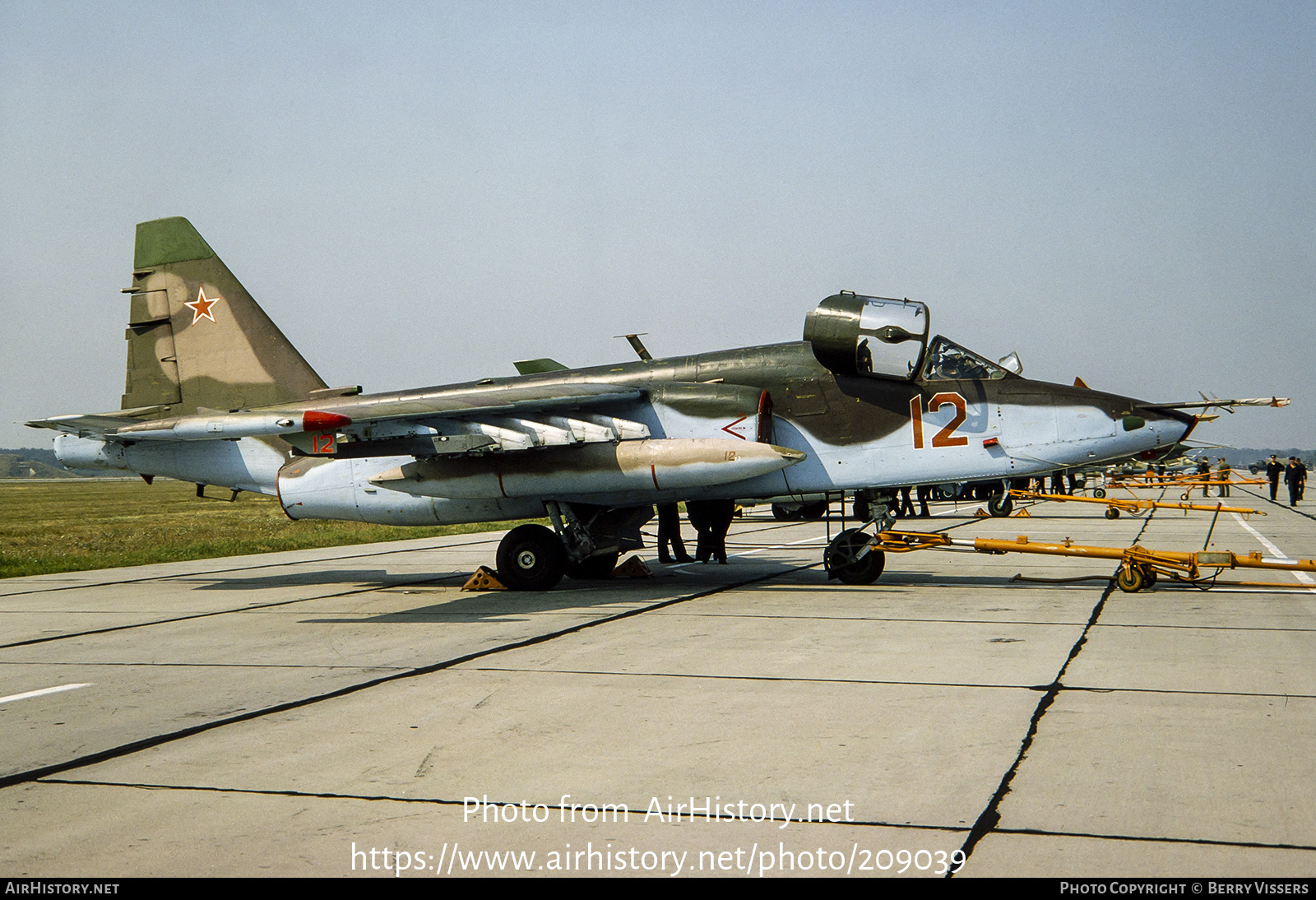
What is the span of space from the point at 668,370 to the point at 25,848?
935 centimetres

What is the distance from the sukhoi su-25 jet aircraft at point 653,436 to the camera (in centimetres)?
1098

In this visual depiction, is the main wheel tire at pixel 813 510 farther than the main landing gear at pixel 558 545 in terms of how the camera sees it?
Yes

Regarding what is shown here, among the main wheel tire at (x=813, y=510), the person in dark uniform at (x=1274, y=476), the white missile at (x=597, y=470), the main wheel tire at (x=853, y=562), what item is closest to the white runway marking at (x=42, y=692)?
the white missile at (x=597, y=470)

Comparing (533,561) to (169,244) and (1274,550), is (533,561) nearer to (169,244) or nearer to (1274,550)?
(169,244)

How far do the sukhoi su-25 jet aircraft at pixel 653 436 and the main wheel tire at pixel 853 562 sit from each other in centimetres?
3

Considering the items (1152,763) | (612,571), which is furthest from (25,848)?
(612,571)

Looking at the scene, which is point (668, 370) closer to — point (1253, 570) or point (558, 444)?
point (558, 444)

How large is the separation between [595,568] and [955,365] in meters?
5.35

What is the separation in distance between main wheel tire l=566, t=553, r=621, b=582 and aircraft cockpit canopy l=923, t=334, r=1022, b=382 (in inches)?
182

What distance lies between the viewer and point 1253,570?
12.9m

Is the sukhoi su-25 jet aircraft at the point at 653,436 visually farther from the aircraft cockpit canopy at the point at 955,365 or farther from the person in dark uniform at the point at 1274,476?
the person in dark uniform at the point at 1274,476

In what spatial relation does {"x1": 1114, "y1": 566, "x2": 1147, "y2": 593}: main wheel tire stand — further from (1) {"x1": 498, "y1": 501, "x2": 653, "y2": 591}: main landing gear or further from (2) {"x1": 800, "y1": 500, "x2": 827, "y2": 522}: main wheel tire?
(1) {"x1": 498, "y1": 501, "x2": 653, "y2": 591}: main landing gear

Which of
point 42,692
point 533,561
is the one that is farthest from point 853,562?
point 42,692

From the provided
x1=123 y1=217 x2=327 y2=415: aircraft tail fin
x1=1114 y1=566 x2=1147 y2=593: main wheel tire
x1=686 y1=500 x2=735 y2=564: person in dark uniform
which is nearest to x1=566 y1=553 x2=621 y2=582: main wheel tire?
x1=686 y1=500 x2=735 y2=564: person in dark uniform
